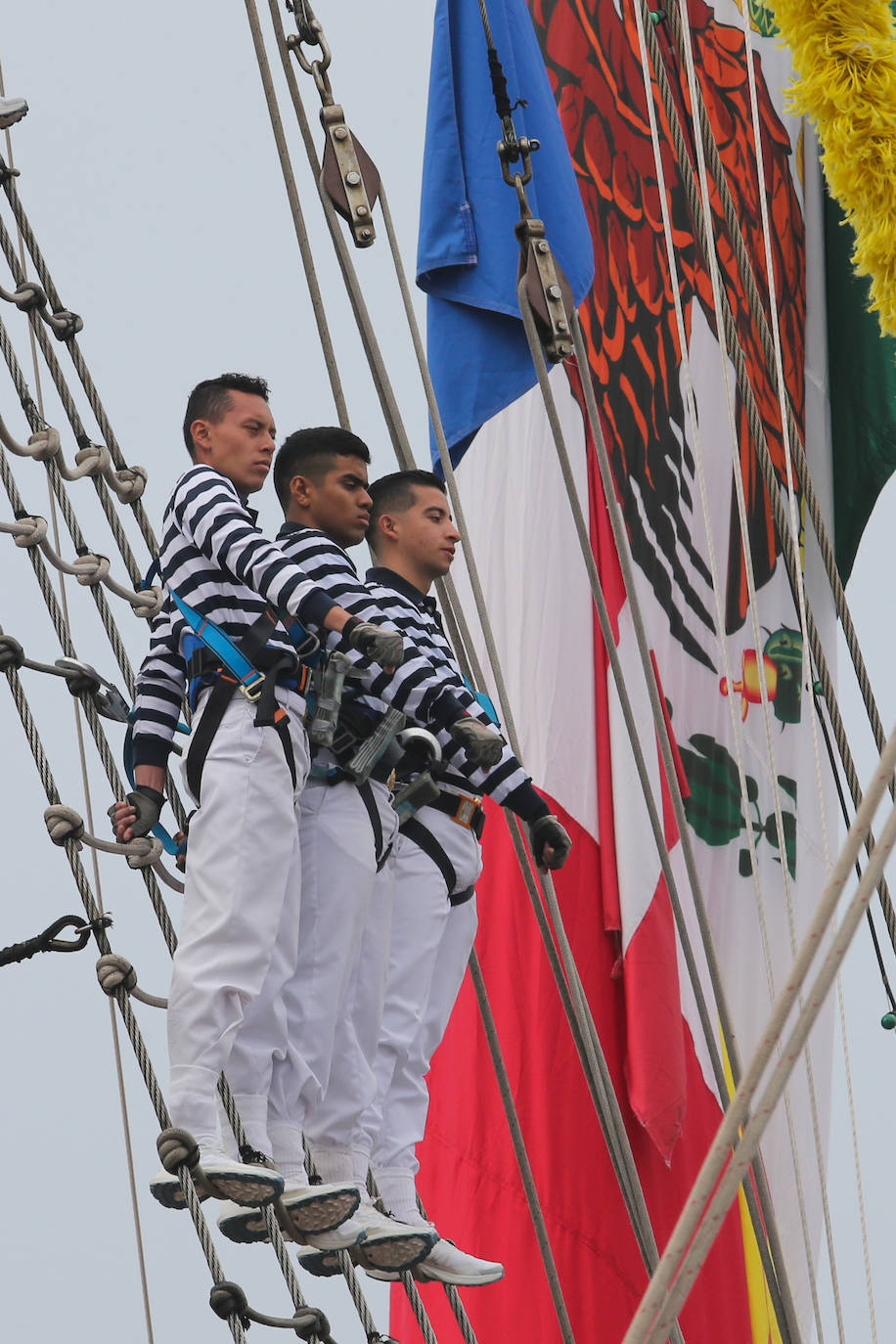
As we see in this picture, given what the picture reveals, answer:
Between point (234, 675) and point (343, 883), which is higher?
point (234, 675)

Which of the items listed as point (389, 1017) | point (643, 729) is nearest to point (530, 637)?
point (643, 729)

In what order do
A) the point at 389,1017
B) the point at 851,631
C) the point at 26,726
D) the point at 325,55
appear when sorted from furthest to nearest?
the point at 851,631 → the point at 325,55 → the point at 26,726 → the point at 389,1017

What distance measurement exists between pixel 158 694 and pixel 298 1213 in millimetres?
871

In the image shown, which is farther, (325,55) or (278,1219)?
(325,55)

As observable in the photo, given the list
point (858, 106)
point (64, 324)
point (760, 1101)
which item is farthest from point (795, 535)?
point (760, 1101)

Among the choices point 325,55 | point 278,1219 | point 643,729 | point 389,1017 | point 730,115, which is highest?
point 730,115

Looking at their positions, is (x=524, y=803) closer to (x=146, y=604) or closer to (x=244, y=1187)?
(x=244, y=1187)

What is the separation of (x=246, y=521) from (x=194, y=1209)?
99cm

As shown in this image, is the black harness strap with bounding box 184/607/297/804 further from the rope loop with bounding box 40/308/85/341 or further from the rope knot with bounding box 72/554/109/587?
the rope loop with bounding box 40/308/85/341

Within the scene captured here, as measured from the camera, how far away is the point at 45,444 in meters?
4.01

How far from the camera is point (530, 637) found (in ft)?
19.2

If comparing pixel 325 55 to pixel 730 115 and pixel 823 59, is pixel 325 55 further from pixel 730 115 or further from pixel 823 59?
pixel 730 115

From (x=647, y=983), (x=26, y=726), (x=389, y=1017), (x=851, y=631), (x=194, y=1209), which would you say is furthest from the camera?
(x=647, y=983)

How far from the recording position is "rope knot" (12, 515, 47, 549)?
Result: 393 cm
